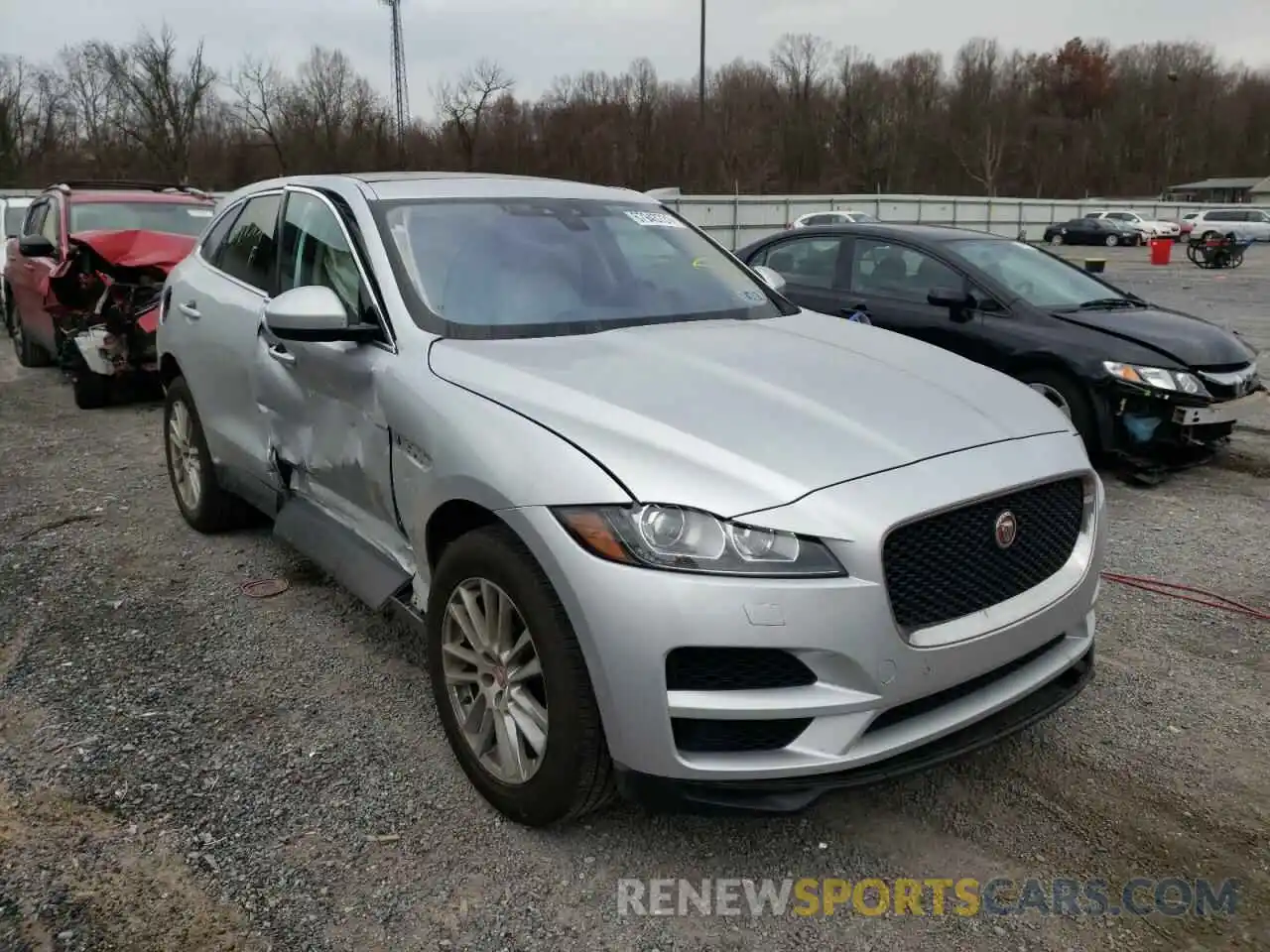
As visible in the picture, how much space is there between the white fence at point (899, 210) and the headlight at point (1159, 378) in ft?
56.4

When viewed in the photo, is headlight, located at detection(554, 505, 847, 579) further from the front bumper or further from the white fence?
the white fence

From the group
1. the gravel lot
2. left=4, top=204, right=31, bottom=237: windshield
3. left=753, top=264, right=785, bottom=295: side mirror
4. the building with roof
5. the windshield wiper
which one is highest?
the building with roof

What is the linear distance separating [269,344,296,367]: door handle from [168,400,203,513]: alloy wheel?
1252mm

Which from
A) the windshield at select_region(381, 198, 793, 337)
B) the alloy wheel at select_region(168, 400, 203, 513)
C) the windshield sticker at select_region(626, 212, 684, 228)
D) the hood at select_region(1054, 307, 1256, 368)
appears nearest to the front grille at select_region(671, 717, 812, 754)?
the windshield at select_region(381, 198, 793, 337)

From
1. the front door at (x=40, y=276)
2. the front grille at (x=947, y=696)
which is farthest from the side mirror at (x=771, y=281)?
the front door at (x=40, y=276)

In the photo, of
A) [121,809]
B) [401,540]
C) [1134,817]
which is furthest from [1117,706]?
[121,809]

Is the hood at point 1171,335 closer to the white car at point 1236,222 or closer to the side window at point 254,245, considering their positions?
the side window at point 254,245

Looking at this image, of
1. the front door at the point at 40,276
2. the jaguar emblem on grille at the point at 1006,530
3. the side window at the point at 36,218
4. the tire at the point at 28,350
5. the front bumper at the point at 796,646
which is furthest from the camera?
the tire at the point at 28,350

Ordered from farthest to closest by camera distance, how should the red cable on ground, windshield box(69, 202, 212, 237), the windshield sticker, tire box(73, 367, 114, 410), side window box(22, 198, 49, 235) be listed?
1. side window box(22, 198, 49, 235)
2. windshield box(69, 202, 212, 237)
3. tire box(73, 367, 114, 410)
4. the red cable on ground
5. the windshield sticker

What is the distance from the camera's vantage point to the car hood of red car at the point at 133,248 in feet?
28.2

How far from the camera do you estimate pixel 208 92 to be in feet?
210

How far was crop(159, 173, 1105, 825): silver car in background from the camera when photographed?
7.52 ft

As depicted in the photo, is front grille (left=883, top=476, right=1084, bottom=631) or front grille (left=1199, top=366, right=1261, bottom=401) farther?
front grille (left=1199, top=366, right=1261, bottom=401)

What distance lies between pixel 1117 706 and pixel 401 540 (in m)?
2.46
